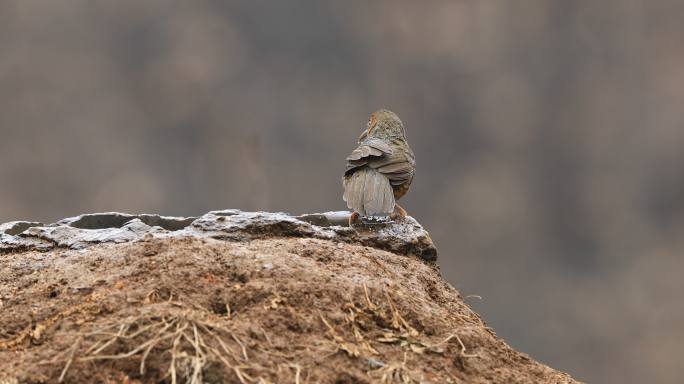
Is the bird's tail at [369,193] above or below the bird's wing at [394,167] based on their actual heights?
below

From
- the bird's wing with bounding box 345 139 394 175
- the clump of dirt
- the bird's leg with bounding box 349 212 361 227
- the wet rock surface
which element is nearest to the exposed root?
the clump of dirt

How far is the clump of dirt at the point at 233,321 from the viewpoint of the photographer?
3102 millimetres

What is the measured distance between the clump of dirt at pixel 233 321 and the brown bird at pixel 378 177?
1108 mm

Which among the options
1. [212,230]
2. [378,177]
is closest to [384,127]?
[378,177]

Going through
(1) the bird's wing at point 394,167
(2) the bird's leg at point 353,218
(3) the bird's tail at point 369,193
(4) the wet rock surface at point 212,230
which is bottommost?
(4) the wet rock surface at point 212,230

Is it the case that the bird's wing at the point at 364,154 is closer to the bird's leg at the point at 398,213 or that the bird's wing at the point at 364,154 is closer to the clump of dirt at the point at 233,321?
the bird's leg at the point at 398,213

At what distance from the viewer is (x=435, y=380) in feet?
11.1

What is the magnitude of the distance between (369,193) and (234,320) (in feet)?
8.47

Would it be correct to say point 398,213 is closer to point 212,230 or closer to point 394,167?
point 394,167

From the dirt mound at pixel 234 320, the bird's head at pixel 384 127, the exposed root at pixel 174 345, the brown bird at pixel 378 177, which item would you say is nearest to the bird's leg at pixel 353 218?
the brown bird at pixel 378 177

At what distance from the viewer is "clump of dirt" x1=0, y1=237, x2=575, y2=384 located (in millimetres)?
3102

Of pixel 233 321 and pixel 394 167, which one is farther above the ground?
pixel 394 167

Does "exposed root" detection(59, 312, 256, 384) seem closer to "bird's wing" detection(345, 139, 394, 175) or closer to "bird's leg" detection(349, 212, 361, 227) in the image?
"bird's leg" detection(349, 212, 361, 227)

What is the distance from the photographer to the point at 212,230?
5.16 metres
